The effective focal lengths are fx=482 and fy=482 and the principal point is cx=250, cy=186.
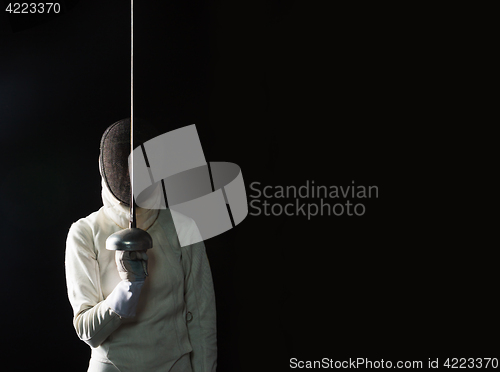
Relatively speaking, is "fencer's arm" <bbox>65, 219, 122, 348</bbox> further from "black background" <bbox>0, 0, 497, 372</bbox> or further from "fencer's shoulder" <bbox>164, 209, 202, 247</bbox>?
"black background" <bbox>0, 0, 497, 372</bbox>

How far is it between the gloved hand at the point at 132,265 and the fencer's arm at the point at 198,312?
191mm

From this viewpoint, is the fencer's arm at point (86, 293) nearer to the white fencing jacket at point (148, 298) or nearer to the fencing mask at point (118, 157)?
the white fencing jacket at point (148, 298)

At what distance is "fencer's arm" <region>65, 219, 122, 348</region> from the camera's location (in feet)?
3.53

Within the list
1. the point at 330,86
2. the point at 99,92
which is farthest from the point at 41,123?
the point at 330,86

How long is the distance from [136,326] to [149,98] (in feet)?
2.34

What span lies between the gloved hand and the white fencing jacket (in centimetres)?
9

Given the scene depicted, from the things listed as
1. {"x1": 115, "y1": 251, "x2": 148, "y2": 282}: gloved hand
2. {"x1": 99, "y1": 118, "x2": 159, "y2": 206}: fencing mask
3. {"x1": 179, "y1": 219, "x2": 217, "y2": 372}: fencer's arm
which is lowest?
{"x1": 179, "y1": 219, "x2": 217, "y2": 372}: fencer's arm

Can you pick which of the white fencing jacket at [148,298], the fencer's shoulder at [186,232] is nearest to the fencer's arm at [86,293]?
the white fencing jacket at [148,298]

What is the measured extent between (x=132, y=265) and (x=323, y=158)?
838mm

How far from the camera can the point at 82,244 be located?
44.9 inches

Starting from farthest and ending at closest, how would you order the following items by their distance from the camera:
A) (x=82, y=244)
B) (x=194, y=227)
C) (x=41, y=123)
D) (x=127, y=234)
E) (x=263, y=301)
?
(x=263, y=301), (x=41, y=123), (x=194, y=227), (x=82, y=244), (x=127, y=234)

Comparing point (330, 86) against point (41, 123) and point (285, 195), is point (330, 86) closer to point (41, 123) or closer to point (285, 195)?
point (285, 195)

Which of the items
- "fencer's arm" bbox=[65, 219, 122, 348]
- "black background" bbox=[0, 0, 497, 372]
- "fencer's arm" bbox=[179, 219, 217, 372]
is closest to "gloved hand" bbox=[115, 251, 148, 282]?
"fencer's arm" bbox=[65, 219, 122, 348]

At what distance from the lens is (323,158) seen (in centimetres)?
166
